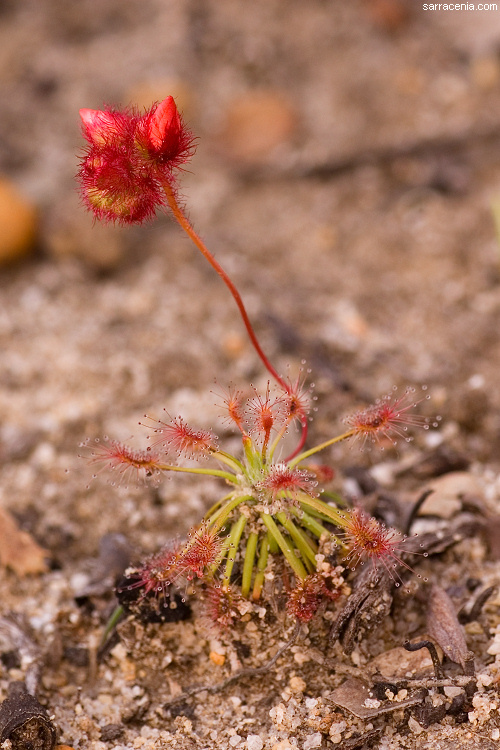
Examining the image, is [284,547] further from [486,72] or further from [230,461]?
[486,72]

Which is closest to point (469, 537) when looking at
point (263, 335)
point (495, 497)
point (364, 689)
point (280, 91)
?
point (495, 497)

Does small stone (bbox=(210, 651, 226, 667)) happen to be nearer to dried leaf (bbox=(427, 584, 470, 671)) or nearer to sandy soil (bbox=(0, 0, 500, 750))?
sandy soil (bbox=(0, 0, 500, 750))

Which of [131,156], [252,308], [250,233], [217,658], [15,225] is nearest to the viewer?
[131,156]

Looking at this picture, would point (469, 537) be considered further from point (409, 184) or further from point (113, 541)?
point (409, 184)

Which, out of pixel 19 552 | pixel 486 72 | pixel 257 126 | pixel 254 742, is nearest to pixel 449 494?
pixel 254 742

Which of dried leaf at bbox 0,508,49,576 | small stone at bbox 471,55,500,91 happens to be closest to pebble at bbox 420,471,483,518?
dried leaf at bbox 0,508,49,576

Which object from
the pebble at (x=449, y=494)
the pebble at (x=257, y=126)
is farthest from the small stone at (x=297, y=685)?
the pebble at (x=257, y=126)
